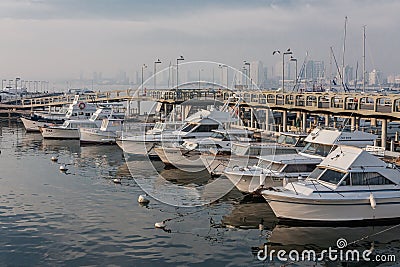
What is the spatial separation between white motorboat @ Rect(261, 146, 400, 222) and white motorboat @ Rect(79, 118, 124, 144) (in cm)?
3310

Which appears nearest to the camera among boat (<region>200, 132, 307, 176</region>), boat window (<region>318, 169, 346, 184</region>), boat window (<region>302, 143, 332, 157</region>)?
boat window (<region>318, 169, 346, 184</region>)

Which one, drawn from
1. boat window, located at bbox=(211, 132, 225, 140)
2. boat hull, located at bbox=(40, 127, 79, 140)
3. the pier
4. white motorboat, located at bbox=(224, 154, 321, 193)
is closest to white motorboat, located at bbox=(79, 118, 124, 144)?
boat hull, located at bbox=(40, 127, 79, 140)

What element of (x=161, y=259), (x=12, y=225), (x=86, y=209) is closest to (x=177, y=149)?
(x=86, y=209)

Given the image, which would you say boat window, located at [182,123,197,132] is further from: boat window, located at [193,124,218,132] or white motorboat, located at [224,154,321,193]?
white motorboat, located at [224,154,321,193]

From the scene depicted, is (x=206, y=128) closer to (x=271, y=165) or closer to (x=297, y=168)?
(x=271, y=165)

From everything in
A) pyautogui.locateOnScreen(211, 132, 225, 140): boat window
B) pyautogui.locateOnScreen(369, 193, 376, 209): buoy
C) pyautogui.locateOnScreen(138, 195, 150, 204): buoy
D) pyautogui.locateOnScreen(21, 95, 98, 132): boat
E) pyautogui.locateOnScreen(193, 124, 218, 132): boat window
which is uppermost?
pyautogui.locateOnScreen(21, 95, 98, 132): boat

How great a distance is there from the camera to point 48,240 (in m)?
20.6

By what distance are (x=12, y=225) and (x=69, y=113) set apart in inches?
1868

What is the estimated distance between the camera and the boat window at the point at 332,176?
877 inches

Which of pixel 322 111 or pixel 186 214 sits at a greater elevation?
pixel 322 111

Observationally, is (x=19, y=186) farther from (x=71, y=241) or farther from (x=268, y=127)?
(x=268, y=127)

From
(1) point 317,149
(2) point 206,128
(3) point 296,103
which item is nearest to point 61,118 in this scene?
(2) point 206,128

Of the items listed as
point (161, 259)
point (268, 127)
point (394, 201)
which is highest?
point (268, 127)

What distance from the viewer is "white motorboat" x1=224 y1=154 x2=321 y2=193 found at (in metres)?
26.3
